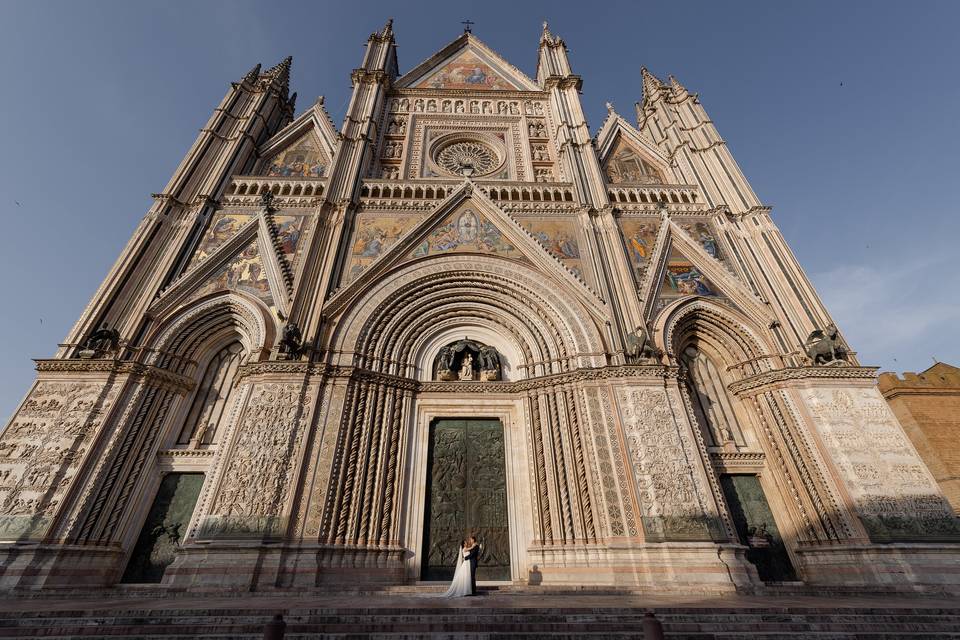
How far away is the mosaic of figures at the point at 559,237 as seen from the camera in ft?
42.2

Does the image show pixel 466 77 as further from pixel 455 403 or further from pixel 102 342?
pixel 102 342

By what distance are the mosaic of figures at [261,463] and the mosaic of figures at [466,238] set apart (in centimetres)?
586

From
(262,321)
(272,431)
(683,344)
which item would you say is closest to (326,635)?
(272,431)

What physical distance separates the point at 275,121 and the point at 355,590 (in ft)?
62.4

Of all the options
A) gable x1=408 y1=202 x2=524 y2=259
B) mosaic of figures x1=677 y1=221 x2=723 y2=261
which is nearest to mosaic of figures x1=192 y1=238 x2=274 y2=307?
gable x1=408 y1=202 x2=524 y2=259

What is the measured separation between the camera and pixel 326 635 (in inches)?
171

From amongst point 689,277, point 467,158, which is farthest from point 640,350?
point 467,158

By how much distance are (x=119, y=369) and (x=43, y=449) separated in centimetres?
198

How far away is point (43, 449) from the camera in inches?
330

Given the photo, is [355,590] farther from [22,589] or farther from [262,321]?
[262,321]

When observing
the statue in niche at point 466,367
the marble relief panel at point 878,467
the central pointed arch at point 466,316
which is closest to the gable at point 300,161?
the central pointed arch at point 466,316

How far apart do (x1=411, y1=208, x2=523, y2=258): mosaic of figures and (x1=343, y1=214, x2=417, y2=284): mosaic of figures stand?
990mm

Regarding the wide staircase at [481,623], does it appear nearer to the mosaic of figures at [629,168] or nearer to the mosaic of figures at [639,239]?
the mosaic of figures at [639,239]

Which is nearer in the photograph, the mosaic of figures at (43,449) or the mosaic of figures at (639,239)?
the mosaic of figures at (43,449)
